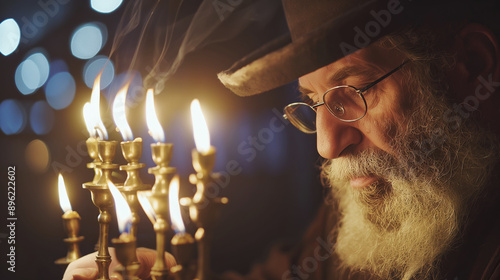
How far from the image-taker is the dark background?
2812 mm

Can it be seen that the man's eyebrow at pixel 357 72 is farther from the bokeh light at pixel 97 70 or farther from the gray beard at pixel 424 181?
the bokeh light at pixel 97 70

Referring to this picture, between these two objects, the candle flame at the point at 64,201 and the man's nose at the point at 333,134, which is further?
the man's nose at the point at 333,134

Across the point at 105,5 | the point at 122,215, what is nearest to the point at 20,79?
the point at 105,5

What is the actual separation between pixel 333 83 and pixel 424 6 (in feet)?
1.57

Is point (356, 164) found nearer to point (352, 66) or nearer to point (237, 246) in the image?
point (352, 66)

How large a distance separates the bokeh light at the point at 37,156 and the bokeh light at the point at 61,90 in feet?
1.10

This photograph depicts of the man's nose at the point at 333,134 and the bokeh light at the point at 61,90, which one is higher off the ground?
the bokeh light at the point at 61,90

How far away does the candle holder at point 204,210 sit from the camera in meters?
0.91

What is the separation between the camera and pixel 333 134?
1.81m

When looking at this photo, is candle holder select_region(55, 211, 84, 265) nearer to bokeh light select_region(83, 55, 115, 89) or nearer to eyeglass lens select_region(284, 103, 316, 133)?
eyeglass lens select_region(284, 103, 316, 133)

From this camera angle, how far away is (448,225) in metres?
1.78

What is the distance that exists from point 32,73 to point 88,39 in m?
0.50

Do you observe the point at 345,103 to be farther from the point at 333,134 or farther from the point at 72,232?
the point at 72,232

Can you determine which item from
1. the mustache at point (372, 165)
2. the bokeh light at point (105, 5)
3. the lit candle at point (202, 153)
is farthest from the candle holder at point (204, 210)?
the bokeh light at point (105, 5)
